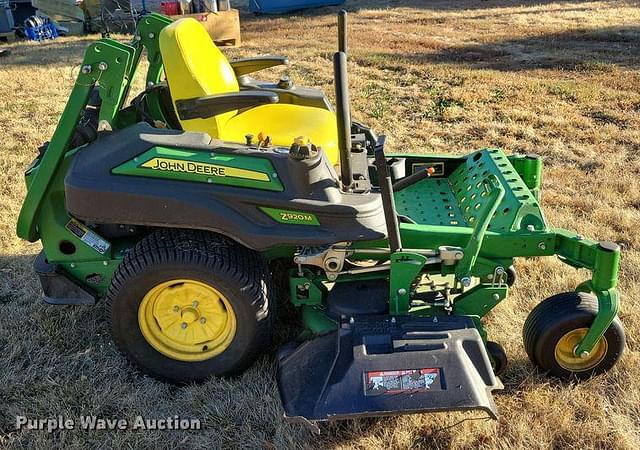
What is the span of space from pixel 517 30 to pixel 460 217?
1109 centimetres

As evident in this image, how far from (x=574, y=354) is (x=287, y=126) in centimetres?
180

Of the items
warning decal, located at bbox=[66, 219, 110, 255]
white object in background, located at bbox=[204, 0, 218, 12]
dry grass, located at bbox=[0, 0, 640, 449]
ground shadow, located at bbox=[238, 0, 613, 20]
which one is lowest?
dry grass, located at bbox=[0, 0, 640, 449]

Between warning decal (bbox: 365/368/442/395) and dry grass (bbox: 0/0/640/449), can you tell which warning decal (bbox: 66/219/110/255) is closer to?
dry grass (bbox: 0/0/640/449)

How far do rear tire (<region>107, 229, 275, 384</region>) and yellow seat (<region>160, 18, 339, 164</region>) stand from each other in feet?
2.02

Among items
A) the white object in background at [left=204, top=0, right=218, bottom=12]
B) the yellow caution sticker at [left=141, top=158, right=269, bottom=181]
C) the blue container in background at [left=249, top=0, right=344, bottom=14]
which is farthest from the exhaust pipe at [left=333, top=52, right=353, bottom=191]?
the blue container in background at [left=249, top=0, right=344, bottom=14]

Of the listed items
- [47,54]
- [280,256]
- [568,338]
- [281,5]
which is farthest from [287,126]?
[281,5]

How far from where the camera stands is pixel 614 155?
5.44 m

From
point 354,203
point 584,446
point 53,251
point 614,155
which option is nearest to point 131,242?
point 53,251

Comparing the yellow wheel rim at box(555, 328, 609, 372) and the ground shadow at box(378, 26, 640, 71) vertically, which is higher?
the ground shadow at box(378, 26, 640, 71)

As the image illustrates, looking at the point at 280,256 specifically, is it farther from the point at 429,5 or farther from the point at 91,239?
the point at 429,5

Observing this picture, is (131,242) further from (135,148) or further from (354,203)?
(354,203)

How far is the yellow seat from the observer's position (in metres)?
A: 2.87

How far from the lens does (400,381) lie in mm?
2307

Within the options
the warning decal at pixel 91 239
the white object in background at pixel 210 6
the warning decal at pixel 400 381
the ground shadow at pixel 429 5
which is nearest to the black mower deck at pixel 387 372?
the warning decal at pixel 400 381
